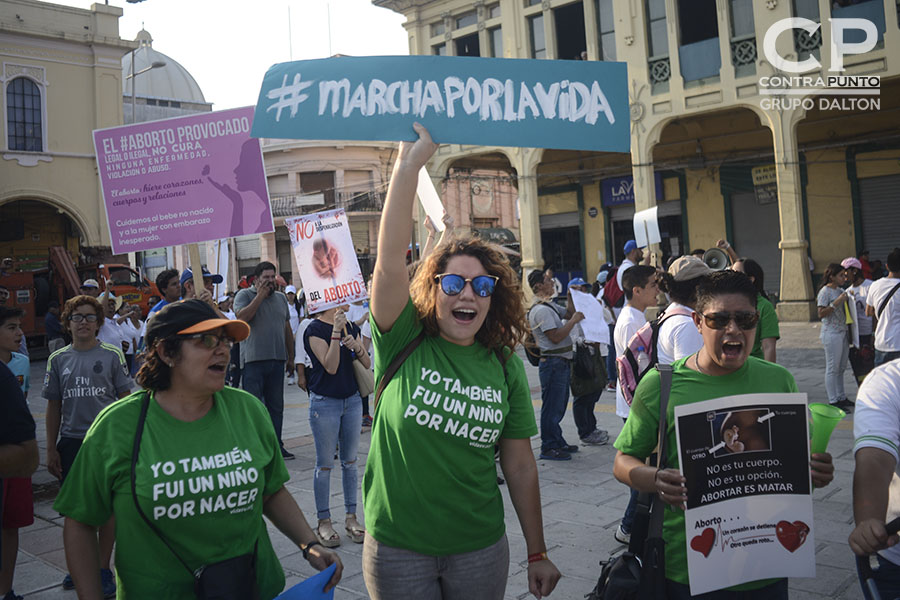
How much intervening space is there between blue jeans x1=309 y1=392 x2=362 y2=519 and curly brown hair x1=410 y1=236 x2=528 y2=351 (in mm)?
2716

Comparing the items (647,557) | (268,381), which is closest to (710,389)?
(647,557)

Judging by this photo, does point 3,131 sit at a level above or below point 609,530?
above

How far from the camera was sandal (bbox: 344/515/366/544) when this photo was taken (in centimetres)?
512

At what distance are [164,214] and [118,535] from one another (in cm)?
398

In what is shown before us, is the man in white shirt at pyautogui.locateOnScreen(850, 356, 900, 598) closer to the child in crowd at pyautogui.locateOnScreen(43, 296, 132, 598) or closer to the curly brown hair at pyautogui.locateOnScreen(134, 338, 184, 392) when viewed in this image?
the curly brown hair at pyautogui.locateOnScreen(134, 338, 184, 392)

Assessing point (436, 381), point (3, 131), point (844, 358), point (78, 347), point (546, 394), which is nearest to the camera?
point (436, 381)

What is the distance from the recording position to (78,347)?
4.95m

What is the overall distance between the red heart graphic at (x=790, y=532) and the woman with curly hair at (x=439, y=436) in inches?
30.8

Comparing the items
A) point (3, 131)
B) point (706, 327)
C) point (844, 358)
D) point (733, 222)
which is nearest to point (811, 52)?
point (733, 222)

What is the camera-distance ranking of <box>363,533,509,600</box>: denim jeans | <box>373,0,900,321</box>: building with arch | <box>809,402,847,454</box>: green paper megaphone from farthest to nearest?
1. <box>373,0,900,321</box>: building with arch
2. <box>363,533,509,600</box>: denim jeans
3. <box>809,402,847,454</box>: green paper megaphone

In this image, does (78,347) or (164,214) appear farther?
(164,214)

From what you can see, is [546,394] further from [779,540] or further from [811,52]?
[811,52]

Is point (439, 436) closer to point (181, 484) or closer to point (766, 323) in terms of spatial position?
point (181, 484)

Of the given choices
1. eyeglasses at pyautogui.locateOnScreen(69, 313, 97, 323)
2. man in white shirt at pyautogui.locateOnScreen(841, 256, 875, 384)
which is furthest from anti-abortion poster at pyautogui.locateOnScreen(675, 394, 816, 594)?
man in white shirt at pyautogui.locateOnScreen(841, 256, 875, 384)
